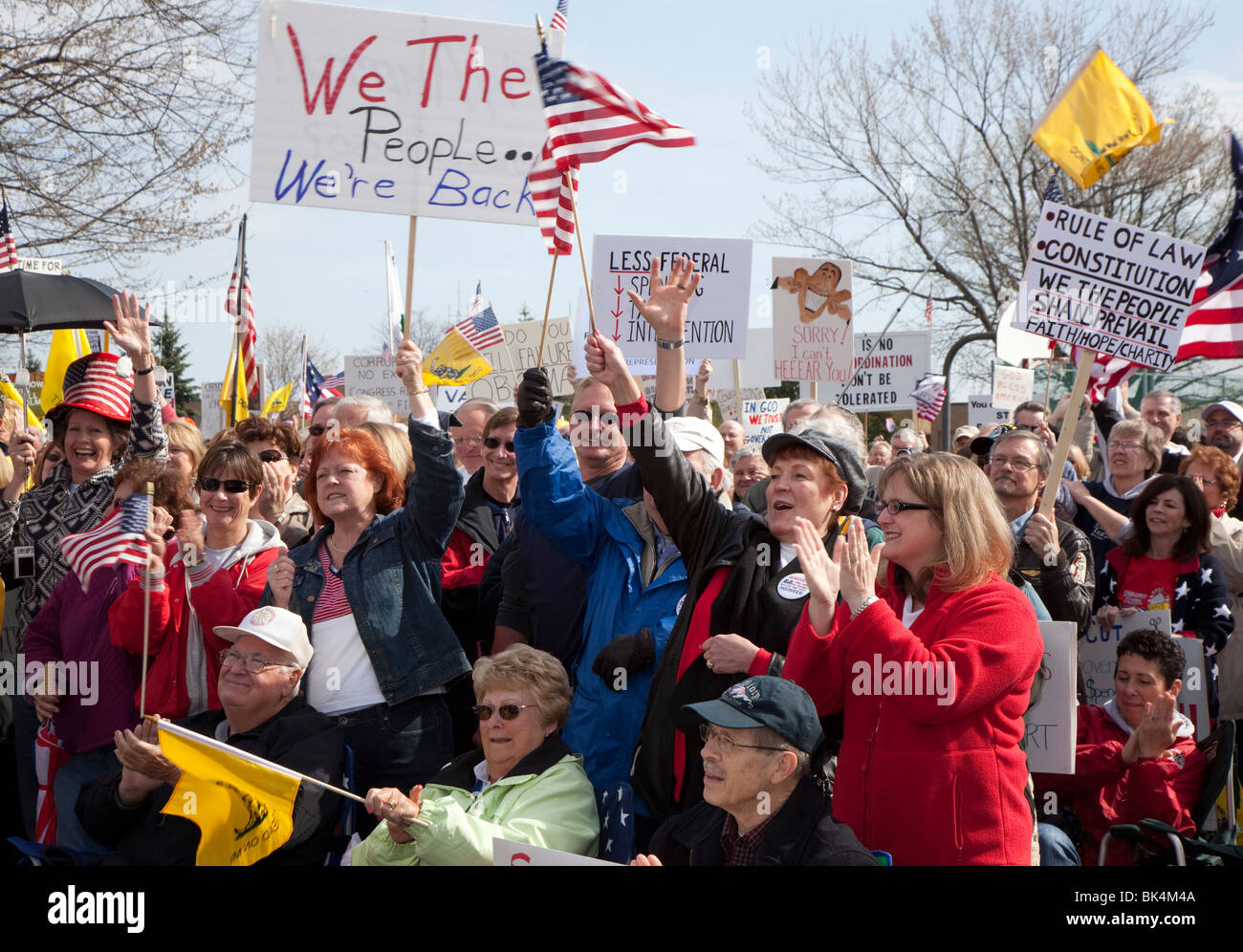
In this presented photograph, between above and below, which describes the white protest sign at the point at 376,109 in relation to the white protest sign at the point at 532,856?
above

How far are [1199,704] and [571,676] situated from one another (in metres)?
2.76

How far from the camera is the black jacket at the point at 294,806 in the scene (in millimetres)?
3996

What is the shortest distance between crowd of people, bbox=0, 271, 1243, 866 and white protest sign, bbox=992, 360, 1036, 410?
7061mm

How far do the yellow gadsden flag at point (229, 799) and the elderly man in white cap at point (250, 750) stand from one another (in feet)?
0.75

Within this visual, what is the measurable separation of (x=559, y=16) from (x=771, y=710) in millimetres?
3400

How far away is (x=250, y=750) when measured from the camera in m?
4.13

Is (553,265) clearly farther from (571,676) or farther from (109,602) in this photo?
(109,602)

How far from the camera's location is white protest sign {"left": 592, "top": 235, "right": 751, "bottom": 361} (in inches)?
318

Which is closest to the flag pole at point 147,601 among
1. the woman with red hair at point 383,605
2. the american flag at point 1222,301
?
the woman with red hair at point 383,605

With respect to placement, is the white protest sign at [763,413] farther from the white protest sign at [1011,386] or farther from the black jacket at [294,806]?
the black jacket at [294,806]

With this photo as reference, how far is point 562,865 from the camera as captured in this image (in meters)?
3.11


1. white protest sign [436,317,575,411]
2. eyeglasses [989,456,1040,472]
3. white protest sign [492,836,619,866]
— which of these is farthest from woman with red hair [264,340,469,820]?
white protest sign [436,317,575,411]
